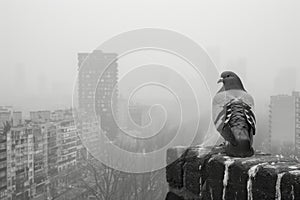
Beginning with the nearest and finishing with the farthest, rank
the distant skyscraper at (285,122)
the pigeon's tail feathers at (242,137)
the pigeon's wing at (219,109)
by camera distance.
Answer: the pigeon's tail feathers at (242,137)
the pigeon's wing at (219,109)
the distant skyscraper at (285,122)

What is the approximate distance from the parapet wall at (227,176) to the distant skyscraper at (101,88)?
8259 mm

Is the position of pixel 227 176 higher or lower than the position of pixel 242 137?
lower

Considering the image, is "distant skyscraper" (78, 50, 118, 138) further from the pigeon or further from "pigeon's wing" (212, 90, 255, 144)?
the pigeon

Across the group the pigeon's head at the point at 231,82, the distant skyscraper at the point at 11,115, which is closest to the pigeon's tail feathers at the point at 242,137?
the pigeon's head at the point at 231,82

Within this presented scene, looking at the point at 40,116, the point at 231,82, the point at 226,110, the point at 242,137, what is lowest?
the point at 40,116

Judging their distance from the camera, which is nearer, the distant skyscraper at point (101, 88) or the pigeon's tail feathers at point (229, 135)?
the pigeon's tail feathers at point (229, 135)

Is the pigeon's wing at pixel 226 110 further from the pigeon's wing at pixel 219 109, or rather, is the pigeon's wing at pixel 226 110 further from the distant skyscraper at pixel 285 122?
the distant skyscraper at pixel 285 122

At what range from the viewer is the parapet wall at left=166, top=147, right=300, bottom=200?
101 cm

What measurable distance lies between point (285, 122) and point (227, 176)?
1226 centimetres

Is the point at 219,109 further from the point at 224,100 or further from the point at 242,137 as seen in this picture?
the point at 242,137

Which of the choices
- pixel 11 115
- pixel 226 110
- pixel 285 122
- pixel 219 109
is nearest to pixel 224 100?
pixel 219 109

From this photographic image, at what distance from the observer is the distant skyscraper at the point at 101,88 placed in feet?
34.9

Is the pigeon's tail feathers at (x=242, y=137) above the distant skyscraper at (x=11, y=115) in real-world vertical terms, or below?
above

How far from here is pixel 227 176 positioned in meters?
1.24
